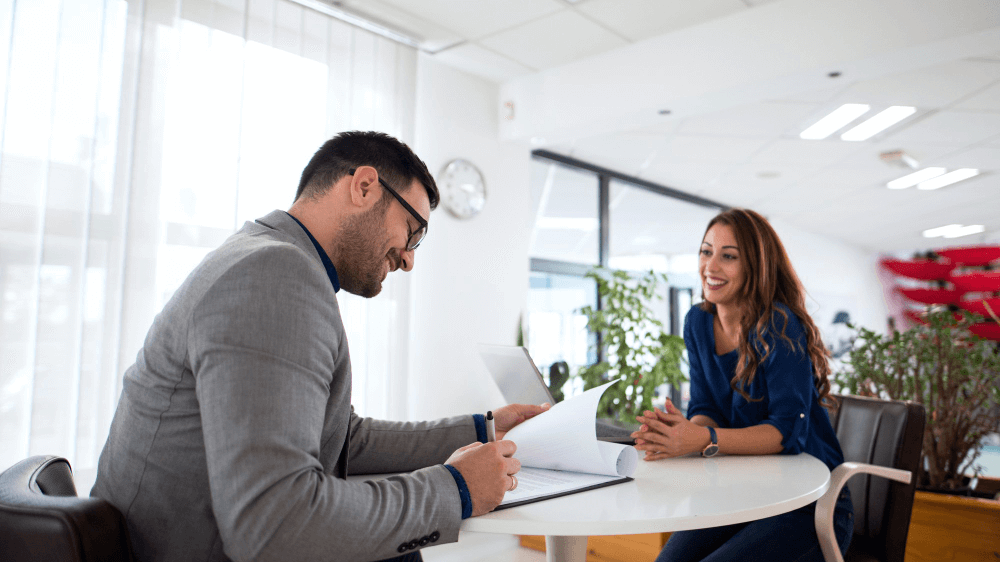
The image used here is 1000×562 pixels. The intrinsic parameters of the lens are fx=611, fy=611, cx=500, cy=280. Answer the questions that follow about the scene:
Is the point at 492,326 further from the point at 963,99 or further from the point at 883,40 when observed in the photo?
the point at 963,99

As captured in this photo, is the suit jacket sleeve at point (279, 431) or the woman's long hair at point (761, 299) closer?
the suit jacket sleeve at point (279, 431)

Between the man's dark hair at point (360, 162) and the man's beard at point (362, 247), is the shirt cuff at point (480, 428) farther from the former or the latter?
the man's dark hair at point (360, 162)

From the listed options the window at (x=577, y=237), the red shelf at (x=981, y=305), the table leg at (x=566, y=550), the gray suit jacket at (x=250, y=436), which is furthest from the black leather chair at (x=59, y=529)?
the red shelf at (x=981, y=305)

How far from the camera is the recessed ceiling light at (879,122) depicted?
4.19m

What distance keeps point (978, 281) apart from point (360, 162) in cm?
1202

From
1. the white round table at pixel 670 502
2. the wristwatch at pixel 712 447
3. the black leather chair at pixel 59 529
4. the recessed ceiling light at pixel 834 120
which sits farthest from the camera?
the recessed ceiling light at pixel 834 120

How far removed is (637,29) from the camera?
3.34 metres

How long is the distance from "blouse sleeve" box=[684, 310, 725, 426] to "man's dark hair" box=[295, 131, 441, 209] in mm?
1139

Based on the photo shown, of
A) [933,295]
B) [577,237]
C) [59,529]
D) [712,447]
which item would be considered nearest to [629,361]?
[577,237]

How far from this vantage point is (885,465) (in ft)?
5.88

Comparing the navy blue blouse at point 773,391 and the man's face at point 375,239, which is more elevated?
the man's face at point 375,239

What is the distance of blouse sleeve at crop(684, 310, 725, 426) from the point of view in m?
1.90

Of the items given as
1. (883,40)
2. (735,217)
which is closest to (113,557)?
(735,217)

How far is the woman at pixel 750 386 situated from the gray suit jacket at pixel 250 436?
0.79 meters
